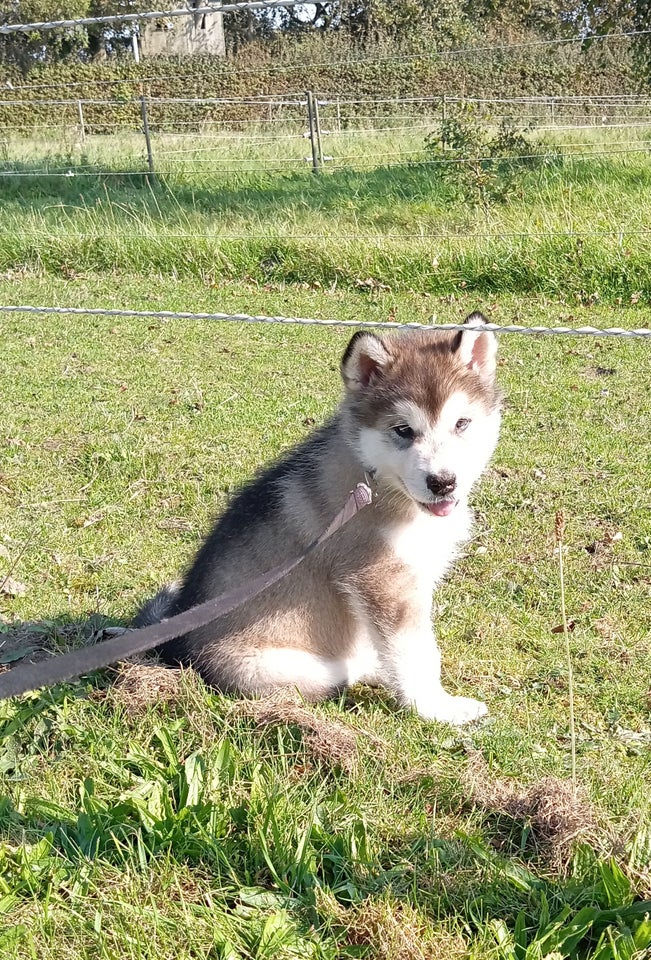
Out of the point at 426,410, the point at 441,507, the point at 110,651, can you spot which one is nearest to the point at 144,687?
the point at 110,651

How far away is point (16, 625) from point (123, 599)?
0.51 m

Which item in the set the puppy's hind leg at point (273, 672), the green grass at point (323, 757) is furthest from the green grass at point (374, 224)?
the puppy's hind leg at point (273, 672)

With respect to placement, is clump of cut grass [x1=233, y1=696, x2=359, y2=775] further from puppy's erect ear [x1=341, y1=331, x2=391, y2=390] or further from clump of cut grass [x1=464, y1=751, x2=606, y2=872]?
puppy's erect ear [x1=341, y1=331, x2=391, y2=390]

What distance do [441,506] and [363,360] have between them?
25.0 inches

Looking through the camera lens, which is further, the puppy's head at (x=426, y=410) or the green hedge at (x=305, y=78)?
the green hedge at (x=305, y=78)

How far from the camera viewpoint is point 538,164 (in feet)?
40.7

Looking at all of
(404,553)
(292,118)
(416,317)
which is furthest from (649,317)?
(292,118)

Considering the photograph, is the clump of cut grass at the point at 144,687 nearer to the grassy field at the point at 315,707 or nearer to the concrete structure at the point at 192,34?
the grassy field at the point at 315,707

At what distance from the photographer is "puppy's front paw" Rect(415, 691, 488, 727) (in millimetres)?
3250

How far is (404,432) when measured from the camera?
10.2ft

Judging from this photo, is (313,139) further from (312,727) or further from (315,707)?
(312,727)

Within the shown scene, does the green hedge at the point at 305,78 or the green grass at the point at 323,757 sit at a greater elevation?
the green hedge at the point at 305,78

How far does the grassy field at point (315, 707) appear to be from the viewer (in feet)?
7.45

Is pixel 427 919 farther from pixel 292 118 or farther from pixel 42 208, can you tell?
pixel 292 118
